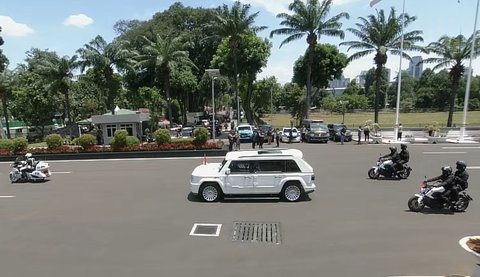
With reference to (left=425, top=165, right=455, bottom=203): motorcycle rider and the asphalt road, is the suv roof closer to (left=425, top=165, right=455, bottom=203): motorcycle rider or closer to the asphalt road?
the asphalt road

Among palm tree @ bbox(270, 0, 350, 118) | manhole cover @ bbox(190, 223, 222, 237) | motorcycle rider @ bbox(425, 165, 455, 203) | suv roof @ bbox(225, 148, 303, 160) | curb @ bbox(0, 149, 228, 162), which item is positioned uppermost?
palm tree @ bbox(270, 0, 350, 118)

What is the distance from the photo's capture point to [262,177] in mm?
12109

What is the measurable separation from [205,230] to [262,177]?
3223 millimetres

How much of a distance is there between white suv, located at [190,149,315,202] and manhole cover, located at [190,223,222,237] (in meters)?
2.37

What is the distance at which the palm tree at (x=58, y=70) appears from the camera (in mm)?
36625

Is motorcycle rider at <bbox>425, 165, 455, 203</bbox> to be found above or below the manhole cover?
→ above

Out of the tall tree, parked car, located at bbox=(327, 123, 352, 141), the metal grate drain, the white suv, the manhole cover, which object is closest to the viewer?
the metal grate drain

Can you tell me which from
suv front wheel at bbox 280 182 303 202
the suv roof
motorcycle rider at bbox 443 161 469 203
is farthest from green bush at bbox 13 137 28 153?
motorcycle rider at bbox 443 161 469 203

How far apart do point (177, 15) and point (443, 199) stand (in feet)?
186

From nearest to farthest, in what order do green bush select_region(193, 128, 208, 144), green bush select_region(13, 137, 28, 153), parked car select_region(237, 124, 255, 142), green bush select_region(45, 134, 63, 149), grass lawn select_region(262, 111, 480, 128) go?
green bush select_region(193, 128, 208, 144), green bush select_region(45, 134, 63, 149), green bush select_region(13, 137, 28, 153), parked car select_region(237, 124, 255, 142), grass lawn select_region(262, 111, 480, 128)

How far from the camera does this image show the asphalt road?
7.38m

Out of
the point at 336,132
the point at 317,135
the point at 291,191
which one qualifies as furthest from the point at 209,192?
the point at 336,132

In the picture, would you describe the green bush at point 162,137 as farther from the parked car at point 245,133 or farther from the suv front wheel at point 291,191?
the suv front wheel at point 291,191

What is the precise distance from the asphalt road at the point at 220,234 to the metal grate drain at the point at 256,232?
0.23 metres
